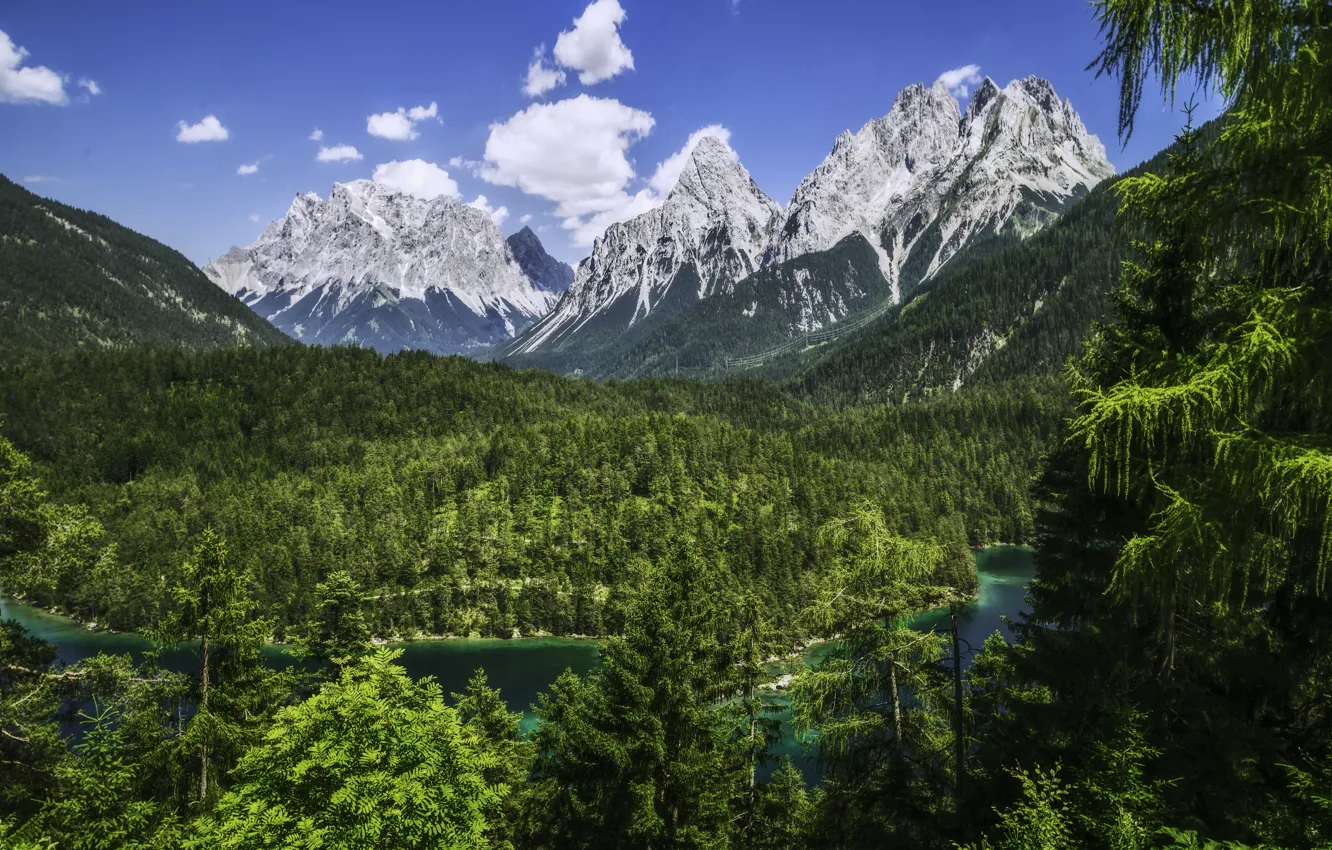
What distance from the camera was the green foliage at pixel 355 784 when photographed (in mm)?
12070

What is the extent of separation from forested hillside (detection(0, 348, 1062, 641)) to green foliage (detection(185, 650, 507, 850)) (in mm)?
72089

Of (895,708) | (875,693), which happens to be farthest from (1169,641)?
(875,693)

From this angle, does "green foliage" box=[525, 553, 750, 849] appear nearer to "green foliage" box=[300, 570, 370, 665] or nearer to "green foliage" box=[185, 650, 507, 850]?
"green foliage" box=[185, 650, 507, 850]

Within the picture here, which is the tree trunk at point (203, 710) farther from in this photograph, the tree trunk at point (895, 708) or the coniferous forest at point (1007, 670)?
the tree trunk at point (895, 708)

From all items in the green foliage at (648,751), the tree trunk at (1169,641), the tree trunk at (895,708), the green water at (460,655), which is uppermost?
the tree trunk at (1169,641)

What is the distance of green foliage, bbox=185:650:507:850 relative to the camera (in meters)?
12.1

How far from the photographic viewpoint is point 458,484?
134875 mm

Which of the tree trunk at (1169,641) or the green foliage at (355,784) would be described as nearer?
the tree trunk at (1169,641)

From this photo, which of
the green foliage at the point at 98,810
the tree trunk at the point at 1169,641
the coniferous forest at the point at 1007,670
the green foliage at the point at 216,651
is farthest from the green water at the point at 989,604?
the green foliage at the point at 98,810

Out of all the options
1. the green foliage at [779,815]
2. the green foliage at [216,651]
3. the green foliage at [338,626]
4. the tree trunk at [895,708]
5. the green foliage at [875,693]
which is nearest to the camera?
the green foliage at [875,693]

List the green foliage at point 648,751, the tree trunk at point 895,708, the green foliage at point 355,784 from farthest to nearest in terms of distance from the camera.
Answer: the green foliage at point 648,751 → the tree trunk at point 895,708 → the green foliage at point 355,784

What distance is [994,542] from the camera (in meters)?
147

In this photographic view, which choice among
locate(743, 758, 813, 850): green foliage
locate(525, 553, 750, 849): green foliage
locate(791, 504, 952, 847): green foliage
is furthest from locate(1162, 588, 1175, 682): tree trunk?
locate(743, 758, 813, 850): green foliage

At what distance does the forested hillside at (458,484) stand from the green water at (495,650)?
3.81 meters
